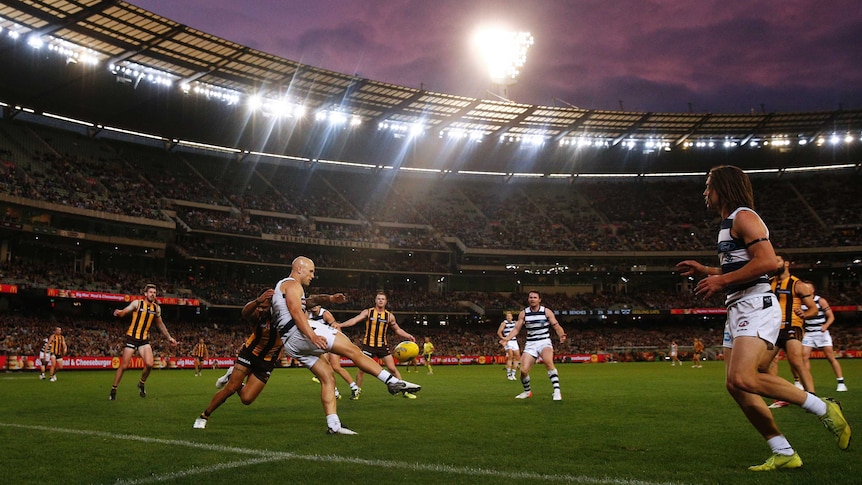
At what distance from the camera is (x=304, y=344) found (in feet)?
27.5

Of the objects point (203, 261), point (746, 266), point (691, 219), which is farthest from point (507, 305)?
point (746, 266)

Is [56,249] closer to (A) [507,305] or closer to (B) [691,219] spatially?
(A) [507,305]

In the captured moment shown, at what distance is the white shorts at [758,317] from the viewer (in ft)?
18.4

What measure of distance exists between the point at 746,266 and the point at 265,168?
60.8 m

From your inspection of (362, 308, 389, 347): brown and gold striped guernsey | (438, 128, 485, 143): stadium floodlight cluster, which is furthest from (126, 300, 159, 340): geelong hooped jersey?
(438, 128, 485, 143): stadium floodlight cluster

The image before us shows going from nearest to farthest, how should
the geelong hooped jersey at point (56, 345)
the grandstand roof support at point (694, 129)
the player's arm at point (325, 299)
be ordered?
the player's arm at point (325, 299) → the geelong hooped jersey at point (56, 345) → the grandstand roof support at point (694, 129)

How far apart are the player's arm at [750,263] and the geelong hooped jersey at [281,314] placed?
4.96 meters

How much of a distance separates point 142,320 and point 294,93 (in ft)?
129

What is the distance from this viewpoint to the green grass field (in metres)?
5.73

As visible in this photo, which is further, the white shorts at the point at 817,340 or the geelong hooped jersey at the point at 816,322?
the geelong hooped jersey at the point at 816,322

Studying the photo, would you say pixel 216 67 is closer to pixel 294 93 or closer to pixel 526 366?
pixel 294 93

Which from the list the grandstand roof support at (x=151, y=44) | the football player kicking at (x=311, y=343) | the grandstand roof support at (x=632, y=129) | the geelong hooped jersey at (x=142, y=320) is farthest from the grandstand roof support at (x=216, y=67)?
the football player kicking at (x=311, y=343)

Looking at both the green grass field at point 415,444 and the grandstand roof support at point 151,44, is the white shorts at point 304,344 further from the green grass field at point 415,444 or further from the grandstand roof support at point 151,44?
the grandstand roof support at point 151,44

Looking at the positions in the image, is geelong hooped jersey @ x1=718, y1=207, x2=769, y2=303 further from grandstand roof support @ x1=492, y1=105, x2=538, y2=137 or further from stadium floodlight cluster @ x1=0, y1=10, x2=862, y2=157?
grandstand roof support @ x1=492, y1=105, x2=538, y2=137
